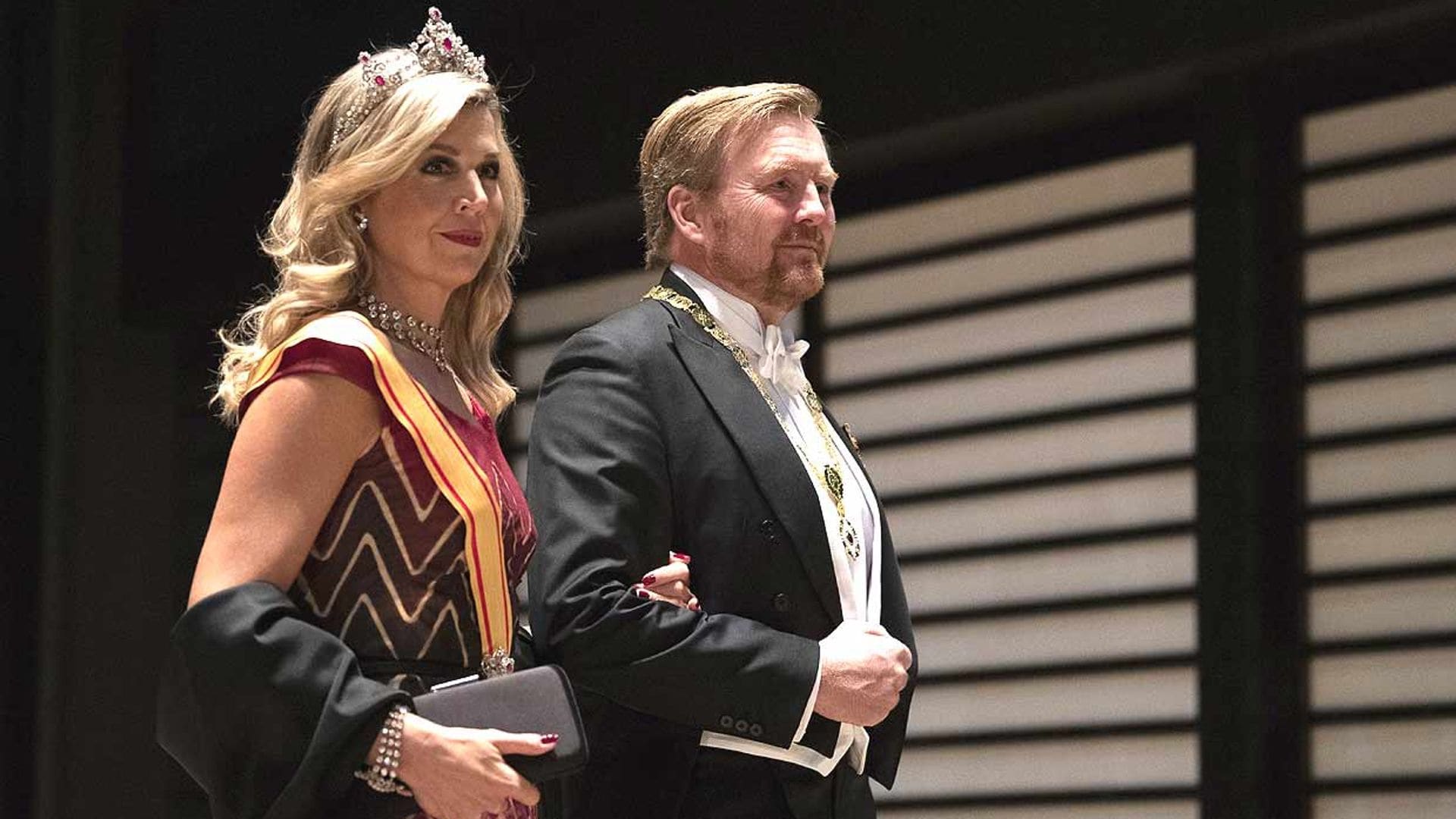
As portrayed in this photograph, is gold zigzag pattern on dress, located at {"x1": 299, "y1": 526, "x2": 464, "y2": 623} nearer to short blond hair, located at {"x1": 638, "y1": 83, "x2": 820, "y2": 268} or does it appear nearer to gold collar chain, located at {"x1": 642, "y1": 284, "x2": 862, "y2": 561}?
gold collar chain, located at {"x1": 642, "y1": 284, "x2": 862, "y2": 561}

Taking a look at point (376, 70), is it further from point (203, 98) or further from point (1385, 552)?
point (203, 98)

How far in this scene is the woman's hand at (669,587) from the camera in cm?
240

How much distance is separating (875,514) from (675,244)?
47cm

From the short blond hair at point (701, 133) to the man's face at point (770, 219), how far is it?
2cm

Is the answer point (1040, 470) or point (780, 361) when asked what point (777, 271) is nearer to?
point (780, 361)

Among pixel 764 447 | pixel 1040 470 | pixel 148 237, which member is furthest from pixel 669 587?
pixel 148 237

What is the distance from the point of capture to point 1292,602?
15.3 ft

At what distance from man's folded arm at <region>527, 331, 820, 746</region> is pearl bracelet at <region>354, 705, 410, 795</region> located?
47cm

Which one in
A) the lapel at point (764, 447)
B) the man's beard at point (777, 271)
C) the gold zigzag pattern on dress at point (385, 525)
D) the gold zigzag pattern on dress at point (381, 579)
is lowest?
the gold zigzag pattern on dress at point (381, 579)

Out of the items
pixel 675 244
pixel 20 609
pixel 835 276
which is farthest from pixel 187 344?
pixel 675 244

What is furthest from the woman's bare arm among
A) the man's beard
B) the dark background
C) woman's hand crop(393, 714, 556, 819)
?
the dark background

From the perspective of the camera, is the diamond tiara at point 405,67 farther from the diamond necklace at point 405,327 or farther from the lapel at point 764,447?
the lapel at point 764,447

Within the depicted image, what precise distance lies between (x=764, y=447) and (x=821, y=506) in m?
0.10

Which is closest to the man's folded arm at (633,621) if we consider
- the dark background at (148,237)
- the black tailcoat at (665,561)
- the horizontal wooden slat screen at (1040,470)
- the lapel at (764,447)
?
the black tailcoat at (665,561)
